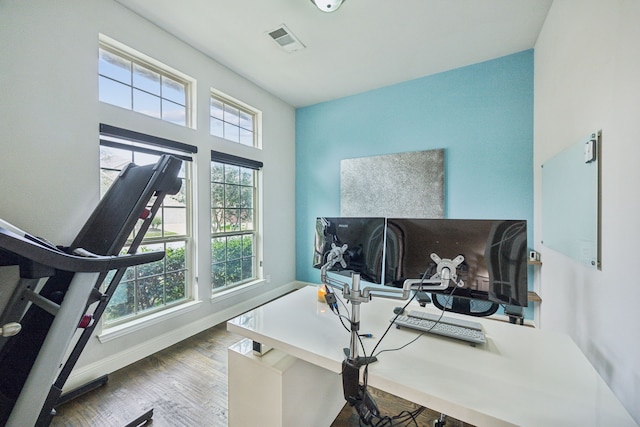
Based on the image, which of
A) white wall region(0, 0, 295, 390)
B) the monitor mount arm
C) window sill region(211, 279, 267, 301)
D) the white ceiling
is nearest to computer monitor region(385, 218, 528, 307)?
the monitor mount arm

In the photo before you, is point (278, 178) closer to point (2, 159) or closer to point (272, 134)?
point (272, 134)

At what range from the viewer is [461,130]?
300 cm

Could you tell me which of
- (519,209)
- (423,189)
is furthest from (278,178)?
(519,209)

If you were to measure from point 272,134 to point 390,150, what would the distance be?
1766 millimetres

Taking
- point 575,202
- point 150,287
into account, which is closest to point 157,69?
point 150,287

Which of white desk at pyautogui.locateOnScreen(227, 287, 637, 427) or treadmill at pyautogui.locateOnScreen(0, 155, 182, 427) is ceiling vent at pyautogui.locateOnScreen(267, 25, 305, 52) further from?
white desk at pyautogui.locateOnScreen(227, 287, 637, 427)

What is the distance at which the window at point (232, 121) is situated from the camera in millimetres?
2977

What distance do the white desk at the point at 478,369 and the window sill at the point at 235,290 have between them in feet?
A: 5.65

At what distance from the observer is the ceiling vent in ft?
7.78

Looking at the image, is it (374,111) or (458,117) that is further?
(374,111)

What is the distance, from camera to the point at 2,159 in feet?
5.02

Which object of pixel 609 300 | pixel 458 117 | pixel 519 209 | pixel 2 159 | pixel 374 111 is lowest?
pixel 609 300

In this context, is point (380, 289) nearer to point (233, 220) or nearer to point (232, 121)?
point (233, 220)

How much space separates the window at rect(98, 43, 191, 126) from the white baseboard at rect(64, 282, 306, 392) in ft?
6.89
